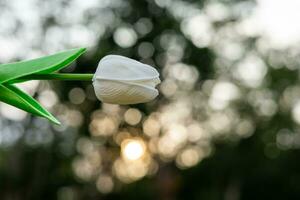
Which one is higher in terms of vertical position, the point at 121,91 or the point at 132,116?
the point at 132,116

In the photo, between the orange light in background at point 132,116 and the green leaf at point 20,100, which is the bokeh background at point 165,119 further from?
the green leaf at point 20,100

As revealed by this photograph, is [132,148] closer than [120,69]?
No

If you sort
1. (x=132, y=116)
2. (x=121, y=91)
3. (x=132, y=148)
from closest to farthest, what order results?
(x=121, y=91) < (x=132, y=116) < (x=132, y=148)

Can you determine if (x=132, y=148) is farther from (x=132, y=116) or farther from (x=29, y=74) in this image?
(x=29, y=74)

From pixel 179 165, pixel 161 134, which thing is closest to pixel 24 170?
pixel 161 134

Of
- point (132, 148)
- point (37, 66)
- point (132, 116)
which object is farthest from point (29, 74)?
point (132, 148)

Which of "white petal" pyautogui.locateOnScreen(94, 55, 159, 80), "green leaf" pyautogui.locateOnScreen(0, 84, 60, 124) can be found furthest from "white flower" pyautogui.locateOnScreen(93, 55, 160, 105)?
"green leaf" pyautogui.locateOnScreen(0, 84, 60, 124)

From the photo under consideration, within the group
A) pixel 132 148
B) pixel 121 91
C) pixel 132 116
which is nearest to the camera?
pixel 121 91

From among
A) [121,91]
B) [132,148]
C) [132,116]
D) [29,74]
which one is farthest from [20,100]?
[132,148]
